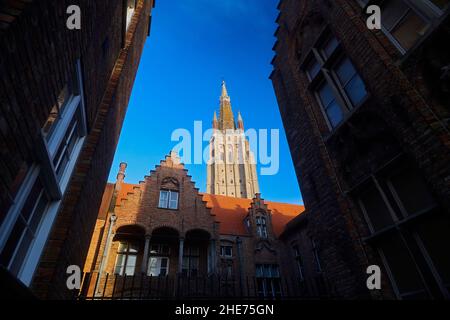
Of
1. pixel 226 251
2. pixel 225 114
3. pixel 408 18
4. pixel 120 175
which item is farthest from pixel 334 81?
pixel 225 114

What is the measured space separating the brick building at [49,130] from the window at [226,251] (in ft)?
48.2

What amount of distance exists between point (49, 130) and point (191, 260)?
1636 centimetres

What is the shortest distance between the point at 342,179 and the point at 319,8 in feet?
15.2

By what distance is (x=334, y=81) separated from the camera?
20.1 ft

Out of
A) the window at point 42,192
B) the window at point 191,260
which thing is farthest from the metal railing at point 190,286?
the window at point 42,192

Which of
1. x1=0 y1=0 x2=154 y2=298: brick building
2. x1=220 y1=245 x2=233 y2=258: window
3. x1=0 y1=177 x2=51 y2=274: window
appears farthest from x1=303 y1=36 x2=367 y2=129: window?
x1=220 y1=245 x2=233 y2=258: window

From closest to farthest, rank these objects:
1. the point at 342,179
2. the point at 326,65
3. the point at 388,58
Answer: the point at 388,58 → the point at 342,179 → the point at 326,65

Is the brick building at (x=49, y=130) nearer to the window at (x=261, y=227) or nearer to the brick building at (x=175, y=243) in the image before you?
the brick building at (x=175, y=243)

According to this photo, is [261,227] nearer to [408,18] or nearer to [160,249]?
[160,249]

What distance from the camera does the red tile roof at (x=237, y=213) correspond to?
70.8 ft

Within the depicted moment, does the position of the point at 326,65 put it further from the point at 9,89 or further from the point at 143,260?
the point at 143,260

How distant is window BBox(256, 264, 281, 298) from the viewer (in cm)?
1860
